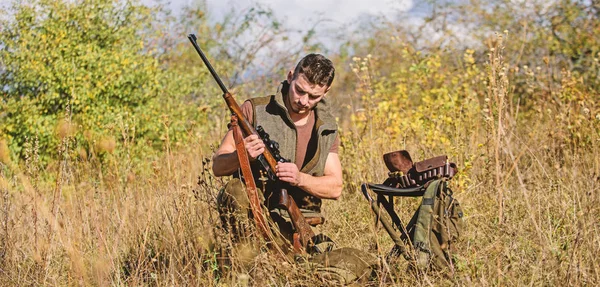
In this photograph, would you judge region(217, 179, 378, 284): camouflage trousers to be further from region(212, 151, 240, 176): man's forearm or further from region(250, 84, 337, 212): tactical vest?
region(250, 84, 337, 212): tactical vest

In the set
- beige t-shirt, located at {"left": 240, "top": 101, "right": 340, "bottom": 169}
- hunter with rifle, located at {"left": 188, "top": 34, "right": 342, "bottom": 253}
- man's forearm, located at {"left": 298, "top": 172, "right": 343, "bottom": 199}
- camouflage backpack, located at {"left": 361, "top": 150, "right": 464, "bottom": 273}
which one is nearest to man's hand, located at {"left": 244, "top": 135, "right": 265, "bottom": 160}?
hunter with rifle, located at {"left": 188, "top": 34, "right": 342, "bottom": 253}

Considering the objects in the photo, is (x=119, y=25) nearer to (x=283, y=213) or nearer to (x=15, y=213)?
(x=15, y=213)

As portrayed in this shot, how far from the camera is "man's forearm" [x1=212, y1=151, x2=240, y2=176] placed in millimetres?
3373

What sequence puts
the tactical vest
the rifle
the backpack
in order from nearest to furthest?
the backpack → the rifle → the tactical vest

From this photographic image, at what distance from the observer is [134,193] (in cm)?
498

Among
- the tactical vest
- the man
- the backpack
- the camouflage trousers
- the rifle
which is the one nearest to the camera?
the backpack

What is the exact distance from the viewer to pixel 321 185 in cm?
353

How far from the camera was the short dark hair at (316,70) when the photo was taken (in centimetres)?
337

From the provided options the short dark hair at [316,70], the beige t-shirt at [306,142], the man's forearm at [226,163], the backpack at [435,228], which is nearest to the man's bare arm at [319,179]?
the beige t-shirt at [306,142]

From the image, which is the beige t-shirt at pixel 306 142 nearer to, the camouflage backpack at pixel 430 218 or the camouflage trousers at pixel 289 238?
the camouflage trousers at pixel 289 238

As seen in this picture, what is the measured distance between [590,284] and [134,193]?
3249 mm

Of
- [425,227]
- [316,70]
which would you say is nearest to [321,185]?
[316,70]

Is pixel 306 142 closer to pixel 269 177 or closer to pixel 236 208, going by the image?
pixel 269 177

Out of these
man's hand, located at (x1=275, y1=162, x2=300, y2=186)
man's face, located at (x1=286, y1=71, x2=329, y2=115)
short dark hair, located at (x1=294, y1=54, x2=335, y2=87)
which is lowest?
man's hand, located at (x1=275, y1=162, x2=300, y2=186)
